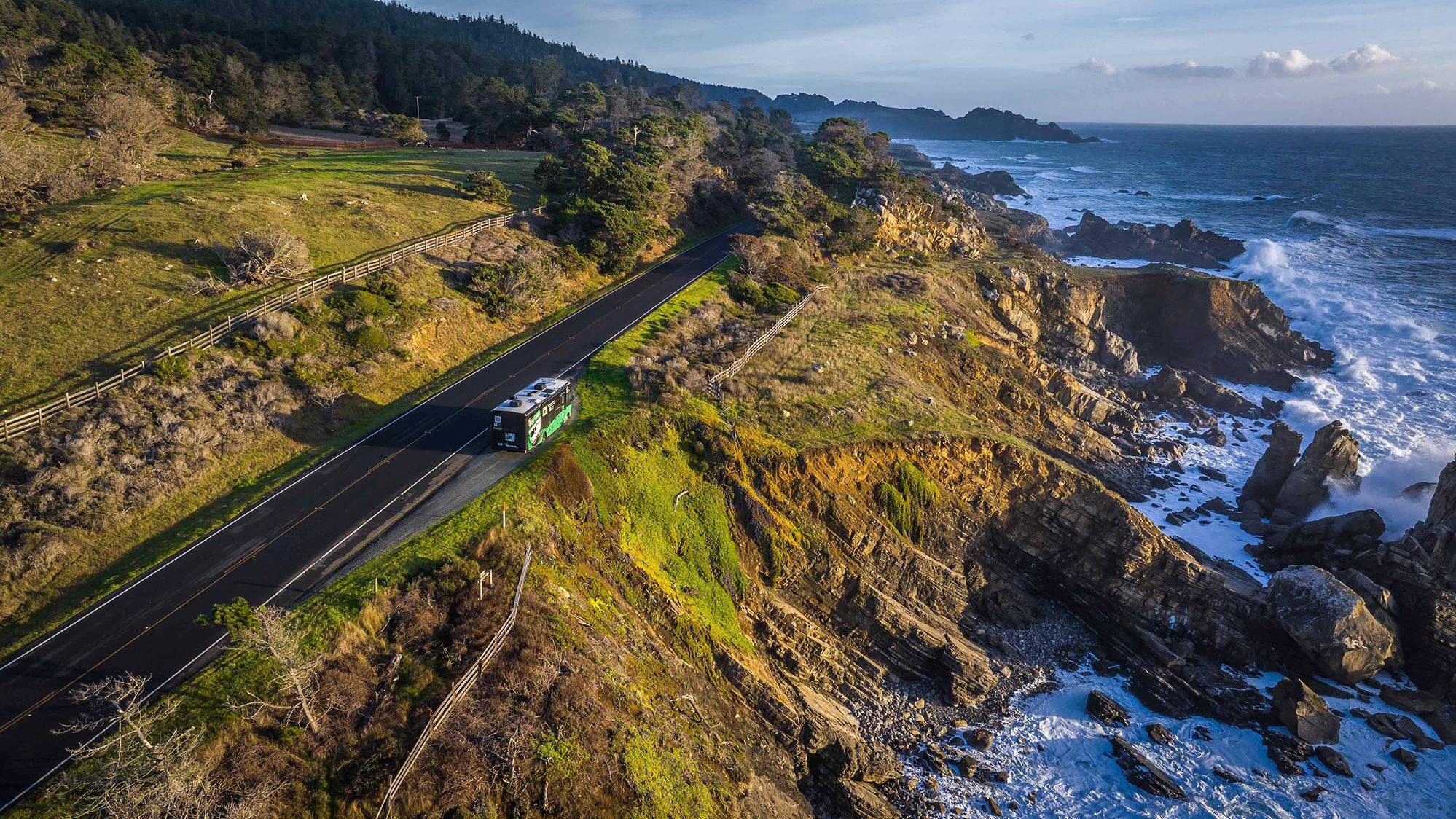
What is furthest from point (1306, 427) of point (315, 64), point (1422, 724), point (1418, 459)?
point (315, 64)

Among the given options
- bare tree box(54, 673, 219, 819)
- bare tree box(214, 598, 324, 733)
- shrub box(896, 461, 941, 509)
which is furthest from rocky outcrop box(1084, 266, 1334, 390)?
bare tree box(54, 673, 219, 819)

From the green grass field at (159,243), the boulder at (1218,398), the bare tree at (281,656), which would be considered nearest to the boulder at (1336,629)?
the boulder at (1218,398)

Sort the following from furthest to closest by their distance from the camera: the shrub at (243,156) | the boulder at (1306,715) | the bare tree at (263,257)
Answer: the shrub at (243,156) < the bare tree at (263,257) < the boulder at (1306,715)

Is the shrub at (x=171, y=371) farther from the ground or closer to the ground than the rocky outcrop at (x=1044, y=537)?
farther from the ground

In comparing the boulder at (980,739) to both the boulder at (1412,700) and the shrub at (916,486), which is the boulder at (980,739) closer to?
the shrub at (916,486)

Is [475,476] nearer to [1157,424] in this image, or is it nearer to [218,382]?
[218,382]

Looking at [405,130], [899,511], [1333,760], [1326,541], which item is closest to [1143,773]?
[1333,760]

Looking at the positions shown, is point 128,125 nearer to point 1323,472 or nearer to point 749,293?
point 749,293
